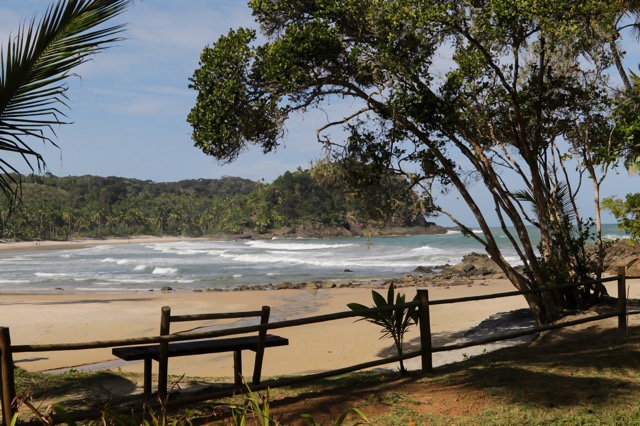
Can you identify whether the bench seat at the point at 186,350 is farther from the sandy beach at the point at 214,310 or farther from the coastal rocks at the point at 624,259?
the coastal rocks at the point at 624,259

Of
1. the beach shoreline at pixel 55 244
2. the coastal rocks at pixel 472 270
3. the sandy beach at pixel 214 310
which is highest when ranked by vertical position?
the beach shoreline at pixel 55 244

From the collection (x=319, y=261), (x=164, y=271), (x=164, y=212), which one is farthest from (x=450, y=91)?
(x=164, y=212)

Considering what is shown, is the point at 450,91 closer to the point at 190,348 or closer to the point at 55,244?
the point at 190,348

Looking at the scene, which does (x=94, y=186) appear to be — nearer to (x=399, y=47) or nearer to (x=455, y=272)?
(x=455, y=272)

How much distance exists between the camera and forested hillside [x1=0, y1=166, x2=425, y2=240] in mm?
120125

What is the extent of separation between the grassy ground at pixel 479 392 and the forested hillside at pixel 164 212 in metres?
90.1

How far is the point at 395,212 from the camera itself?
40.7 feet

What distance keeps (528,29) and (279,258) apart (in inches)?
1733

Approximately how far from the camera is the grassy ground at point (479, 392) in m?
5.24

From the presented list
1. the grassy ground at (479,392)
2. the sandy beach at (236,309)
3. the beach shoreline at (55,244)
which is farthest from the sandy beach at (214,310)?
the beach shoreline at (55,244)

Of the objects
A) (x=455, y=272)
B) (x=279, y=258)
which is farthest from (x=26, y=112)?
(x=279, y=258)

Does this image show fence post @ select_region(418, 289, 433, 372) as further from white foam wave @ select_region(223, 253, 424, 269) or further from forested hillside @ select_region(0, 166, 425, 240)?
forested hillside @ select_region(0, 166, 425, 240)

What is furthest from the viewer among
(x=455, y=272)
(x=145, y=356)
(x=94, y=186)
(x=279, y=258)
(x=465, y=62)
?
(x=94, y=186)

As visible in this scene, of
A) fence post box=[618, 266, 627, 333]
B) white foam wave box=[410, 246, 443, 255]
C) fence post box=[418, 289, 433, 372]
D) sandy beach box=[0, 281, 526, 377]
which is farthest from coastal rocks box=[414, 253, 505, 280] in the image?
fence post box=[418, 289, 433, 372]
